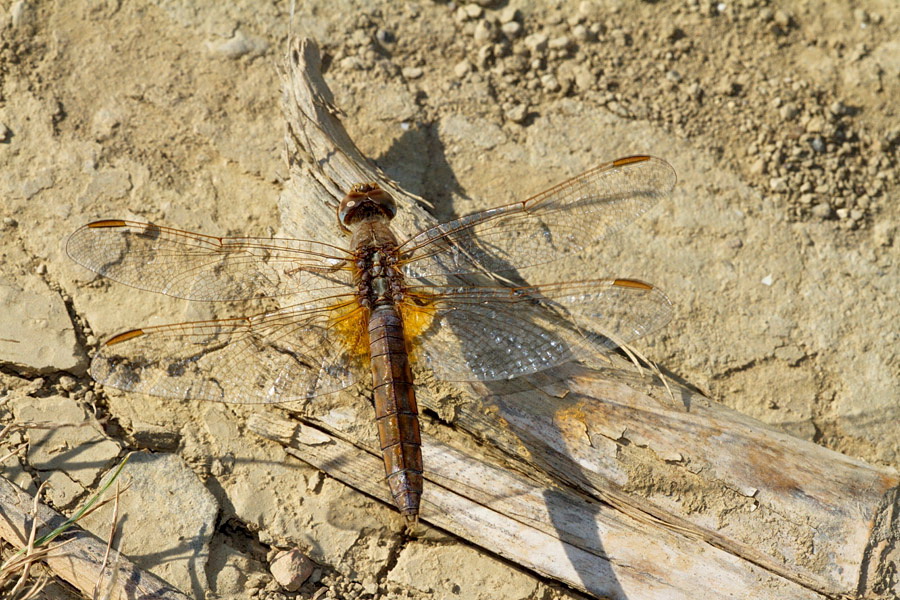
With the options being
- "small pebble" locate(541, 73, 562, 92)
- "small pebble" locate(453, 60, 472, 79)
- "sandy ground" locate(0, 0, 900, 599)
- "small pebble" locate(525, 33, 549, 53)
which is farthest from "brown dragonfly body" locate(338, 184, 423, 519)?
"small pebble" locate(525, 33, 549, 53)

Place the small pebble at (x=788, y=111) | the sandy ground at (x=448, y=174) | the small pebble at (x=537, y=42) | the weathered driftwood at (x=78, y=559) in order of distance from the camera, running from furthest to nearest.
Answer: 1. the small pebble at (x=537, y=42)
2. the small pebble at (x=788, y=111)
3. the sandy ground at (x=448, y=174)
4. the weathered driftwood at (x=78, y=559)

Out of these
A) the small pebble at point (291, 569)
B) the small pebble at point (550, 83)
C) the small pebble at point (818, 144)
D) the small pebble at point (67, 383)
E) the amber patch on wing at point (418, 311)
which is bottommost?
the small pebble at point (291, 569)

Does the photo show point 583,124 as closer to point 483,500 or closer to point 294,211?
point 294,211

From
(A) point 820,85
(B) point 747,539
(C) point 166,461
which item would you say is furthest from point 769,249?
(C) point 166,461

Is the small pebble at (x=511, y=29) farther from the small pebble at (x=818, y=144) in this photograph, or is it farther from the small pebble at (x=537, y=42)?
the small pebble at (x=818, y=144)

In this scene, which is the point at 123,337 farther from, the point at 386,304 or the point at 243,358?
the point at 386,304

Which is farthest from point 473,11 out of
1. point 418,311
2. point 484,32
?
point 418,311

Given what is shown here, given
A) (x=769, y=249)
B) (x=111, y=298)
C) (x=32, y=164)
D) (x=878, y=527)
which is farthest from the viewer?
(x=769, y=249)

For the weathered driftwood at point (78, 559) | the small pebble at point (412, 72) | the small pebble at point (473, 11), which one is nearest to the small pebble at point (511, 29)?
the small pebble at point (473, 11)

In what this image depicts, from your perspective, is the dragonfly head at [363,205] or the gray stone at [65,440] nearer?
the gray stone at [65,440]

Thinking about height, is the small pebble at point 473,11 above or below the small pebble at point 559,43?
above
